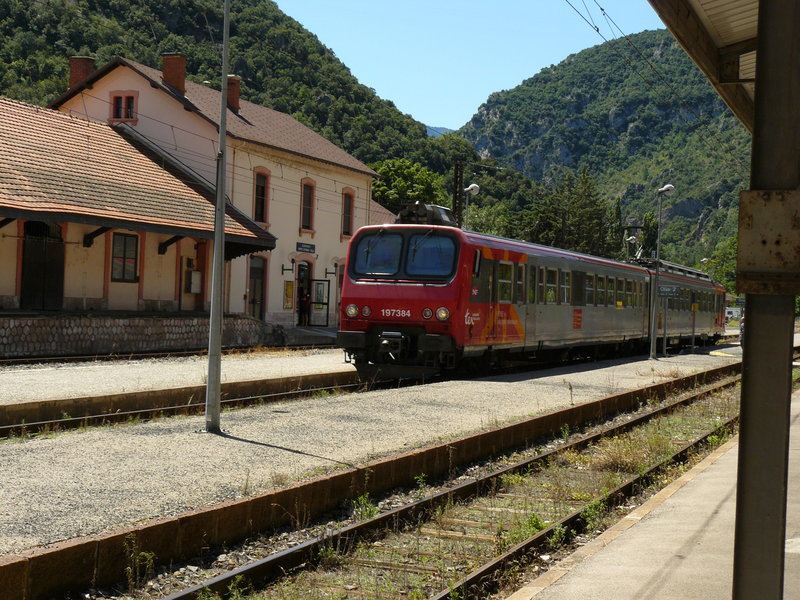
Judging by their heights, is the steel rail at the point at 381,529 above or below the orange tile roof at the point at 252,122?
below

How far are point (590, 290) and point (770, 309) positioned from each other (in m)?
22.8

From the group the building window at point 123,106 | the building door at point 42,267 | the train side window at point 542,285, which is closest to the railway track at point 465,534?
the train side window at point 542,285

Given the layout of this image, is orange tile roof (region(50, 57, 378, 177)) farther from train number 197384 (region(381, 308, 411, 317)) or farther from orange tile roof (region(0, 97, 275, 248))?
train number 197384 (region(381, 308, 411, 317))

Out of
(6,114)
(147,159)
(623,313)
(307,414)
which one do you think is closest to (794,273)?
(307,414)

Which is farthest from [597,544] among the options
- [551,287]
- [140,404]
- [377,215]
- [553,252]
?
[377,215]

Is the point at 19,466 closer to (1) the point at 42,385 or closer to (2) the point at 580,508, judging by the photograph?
(2) the point at 580,508

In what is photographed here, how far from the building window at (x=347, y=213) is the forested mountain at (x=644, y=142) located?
114914 mm

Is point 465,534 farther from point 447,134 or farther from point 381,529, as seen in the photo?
point 447,134

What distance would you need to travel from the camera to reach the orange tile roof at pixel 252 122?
3641 cm

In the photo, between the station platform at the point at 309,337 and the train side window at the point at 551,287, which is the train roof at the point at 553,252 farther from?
the station platform at the point at 309,337

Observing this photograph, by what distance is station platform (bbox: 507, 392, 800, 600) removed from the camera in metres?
5.81

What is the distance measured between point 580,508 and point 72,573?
4.62 metres

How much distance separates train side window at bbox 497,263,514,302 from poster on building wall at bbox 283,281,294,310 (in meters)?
19.3

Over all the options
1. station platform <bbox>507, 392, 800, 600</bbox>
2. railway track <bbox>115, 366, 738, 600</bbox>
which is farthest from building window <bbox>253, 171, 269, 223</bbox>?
station platform <bbox>507, 392, 800, 600</bbox>
